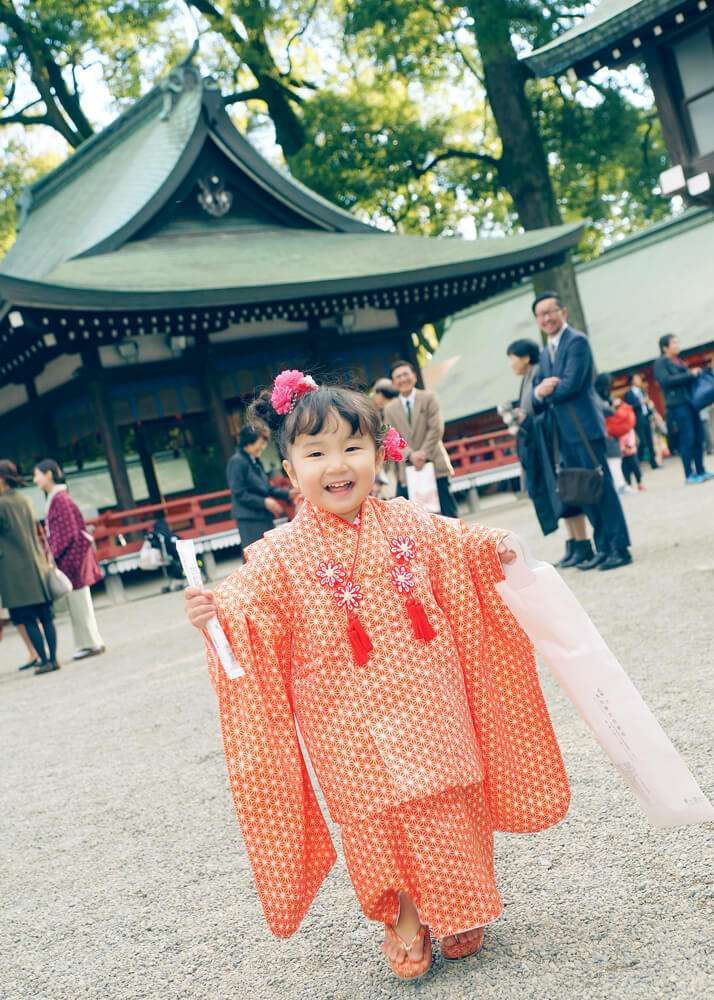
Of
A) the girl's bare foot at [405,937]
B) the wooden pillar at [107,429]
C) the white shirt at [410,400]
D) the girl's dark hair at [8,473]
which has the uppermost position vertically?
the wooden pillar at [107,429]

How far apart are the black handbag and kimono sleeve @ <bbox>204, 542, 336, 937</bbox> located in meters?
4.22

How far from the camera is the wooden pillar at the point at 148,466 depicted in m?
15.4

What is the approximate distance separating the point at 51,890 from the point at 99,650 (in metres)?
5.45

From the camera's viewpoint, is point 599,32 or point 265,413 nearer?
point 265,413

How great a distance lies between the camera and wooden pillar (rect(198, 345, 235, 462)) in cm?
1486

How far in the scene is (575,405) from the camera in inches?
252

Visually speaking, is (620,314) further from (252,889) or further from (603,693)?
(603,693)

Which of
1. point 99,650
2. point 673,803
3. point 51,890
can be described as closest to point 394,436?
point 673,803

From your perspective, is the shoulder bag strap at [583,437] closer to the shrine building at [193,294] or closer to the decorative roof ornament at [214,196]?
the shrine building at [193,294]

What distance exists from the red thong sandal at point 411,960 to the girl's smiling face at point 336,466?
0.87m

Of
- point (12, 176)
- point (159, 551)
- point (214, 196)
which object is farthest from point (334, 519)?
point (12, 176)

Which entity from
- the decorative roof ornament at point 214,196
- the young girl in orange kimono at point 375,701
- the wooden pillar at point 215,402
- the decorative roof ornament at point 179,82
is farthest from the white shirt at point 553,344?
the decorative roof ornament at point 179,82

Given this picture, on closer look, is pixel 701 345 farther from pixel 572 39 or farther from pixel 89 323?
pixel 89 323

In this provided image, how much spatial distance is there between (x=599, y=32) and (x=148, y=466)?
862 cm
